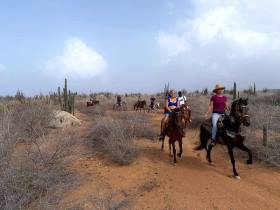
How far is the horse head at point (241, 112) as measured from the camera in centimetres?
1123

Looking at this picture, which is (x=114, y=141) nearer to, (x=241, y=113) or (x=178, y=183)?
(x=178, y=183)

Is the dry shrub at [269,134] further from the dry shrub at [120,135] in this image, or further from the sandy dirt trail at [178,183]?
the dry shrub at [120,135]

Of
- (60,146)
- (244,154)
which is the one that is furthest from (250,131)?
(60,146)

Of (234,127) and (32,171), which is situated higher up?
(234,127)

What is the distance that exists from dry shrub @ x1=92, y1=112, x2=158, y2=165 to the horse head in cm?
339

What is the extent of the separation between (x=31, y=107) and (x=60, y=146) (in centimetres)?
648

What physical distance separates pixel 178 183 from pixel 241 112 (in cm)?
263

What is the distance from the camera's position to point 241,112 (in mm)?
11359

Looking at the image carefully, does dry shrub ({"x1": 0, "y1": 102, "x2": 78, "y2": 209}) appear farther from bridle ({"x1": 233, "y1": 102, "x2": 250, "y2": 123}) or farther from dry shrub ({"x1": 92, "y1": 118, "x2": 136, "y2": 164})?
bridle ({"x1": 233, "y1": 102, "x2": 250, "y2": 123})

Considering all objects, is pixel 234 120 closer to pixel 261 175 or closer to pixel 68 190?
pixel 261 175

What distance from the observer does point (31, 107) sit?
16172 mm

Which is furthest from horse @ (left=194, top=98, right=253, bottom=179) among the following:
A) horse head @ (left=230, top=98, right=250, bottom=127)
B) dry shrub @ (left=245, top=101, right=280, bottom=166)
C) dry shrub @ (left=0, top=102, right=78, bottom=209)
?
dry shrub @ (left=0, top=102, right=78, bottom=209)

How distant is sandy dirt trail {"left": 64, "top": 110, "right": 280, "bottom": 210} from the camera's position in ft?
31.6

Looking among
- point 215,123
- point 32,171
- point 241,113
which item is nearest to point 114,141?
point 215,123
